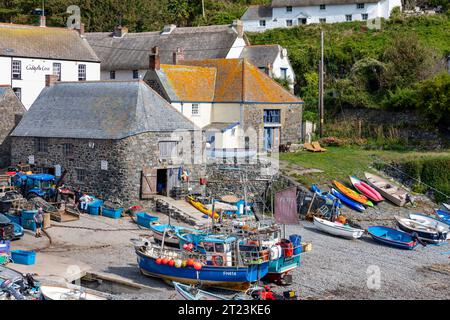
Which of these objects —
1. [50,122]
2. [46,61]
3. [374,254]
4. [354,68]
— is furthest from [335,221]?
[46,61]

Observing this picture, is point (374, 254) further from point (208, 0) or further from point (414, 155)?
point (208, 0)

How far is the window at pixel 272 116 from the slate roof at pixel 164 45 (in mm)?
10496

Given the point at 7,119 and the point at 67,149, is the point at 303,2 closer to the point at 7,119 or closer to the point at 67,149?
the point at 7,119

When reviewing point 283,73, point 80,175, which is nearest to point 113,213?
point 80,175

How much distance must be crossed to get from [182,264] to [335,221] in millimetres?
11686

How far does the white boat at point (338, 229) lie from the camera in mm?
30047

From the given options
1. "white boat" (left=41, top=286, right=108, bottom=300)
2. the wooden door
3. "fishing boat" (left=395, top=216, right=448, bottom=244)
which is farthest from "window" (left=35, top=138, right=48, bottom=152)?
"fishing boat" (left=395, top=216, right=448, bottom=244)

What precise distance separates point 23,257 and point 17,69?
76.7ft

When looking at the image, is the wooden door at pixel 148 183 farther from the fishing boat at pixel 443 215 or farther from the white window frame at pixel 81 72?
the white window frame at pixel 81 72

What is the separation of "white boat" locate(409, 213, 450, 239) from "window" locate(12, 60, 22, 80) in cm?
2653

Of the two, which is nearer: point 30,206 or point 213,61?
point 30,206

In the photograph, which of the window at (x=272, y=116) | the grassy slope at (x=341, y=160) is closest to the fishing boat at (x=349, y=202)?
the grassy slope at (x=341, y=160)

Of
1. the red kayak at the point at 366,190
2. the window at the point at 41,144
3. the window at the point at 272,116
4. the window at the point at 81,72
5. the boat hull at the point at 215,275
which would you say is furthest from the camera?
the window at the point at 81,72

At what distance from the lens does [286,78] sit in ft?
167
